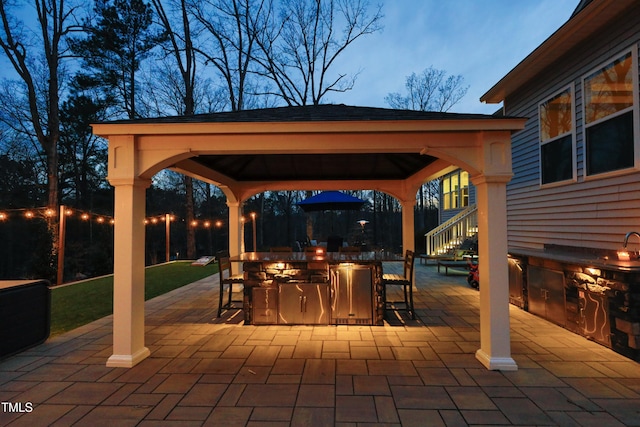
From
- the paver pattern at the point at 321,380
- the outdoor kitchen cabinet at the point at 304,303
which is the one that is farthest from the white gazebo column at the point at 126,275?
the outdoor kitchen cabinet at the point at 304,303

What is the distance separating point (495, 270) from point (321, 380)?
2.09 m

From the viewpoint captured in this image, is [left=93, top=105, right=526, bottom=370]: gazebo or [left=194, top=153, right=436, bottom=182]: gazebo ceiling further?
[left=194, top=153, right=436, bottom=182]: gazebo ceiling

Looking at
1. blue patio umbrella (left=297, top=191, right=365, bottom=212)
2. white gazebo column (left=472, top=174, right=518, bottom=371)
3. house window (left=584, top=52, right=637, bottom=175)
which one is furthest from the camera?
blue patio umbrella (left=297, top=191, right=365, bottom=212)

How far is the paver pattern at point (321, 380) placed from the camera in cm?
242

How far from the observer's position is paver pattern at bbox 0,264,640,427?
7.95 ft

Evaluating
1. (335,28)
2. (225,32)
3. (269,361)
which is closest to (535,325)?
(269,361)

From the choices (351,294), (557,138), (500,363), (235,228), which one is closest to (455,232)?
(557,138)

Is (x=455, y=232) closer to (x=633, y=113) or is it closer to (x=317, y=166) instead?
(x=317, y=166)

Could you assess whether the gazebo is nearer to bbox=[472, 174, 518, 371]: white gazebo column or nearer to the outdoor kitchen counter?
bbox=[472, 174, 518, 371]: white gazebo column

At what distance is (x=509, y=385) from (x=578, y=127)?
4.16 metres

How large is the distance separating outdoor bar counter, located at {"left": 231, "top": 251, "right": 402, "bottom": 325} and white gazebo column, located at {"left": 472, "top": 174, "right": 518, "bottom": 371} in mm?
1389

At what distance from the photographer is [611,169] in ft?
14.0

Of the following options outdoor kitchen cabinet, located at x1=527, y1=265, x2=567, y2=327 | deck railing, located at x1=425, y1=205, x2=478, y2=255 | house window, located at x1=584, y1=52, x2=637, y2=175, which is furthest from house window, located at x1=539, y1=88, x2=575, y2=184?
deck railing, located at x1=425, y1=205, x2=478, y2=255

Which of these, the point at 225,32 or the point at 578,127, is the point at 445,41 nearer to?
the point at 225,32
